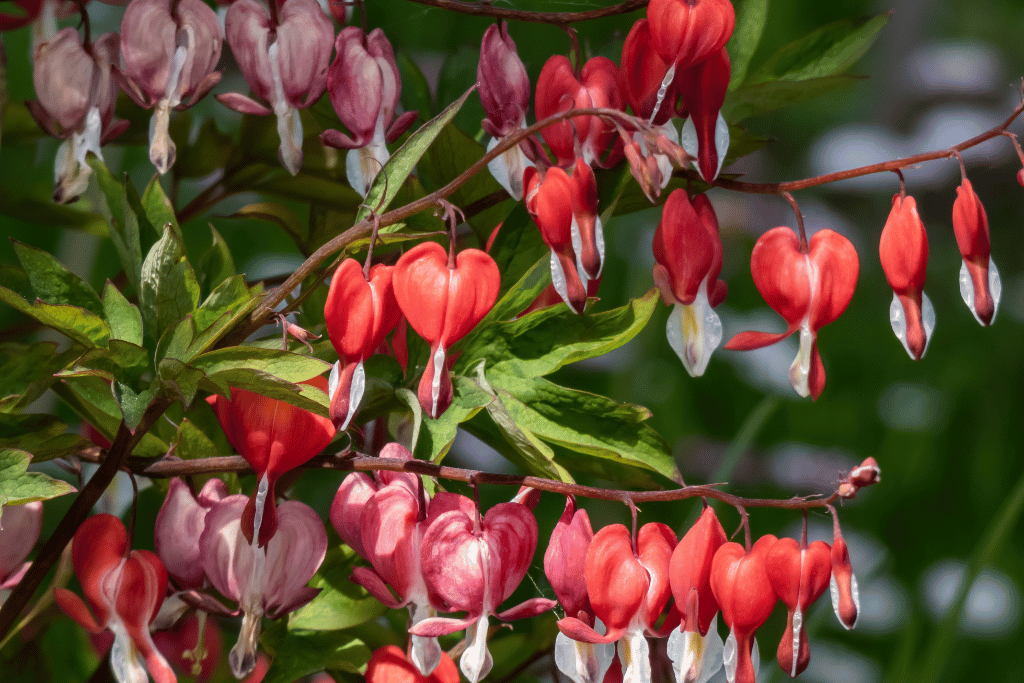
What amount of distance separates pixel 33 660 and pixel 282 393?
56cm

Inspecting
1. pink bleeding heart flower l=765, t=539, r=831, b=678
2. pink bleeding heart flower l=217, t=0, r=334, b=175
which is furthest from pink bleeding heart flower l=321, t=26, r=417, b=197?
pink bleeding heart flower l=765, t=539, r=831, b=678

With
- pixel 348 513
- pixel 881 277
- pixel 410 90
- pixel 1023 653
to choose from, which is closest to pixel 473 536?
pixel 348 513

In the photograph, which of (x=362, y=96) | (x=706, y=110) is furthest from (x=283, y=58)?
(x=706, y=110)

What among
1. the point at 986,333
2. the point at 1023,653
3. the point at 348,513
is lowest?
the point at 1023,653

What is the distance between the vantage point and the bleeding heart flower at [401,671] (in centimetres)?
54

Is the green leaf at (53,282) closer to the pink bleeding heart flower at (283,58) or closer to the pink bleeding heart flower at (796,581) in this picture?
the pink bleeding heart flower at (283,58)

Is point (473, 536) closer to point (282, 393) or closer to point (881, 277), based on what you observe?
point (282, 393)

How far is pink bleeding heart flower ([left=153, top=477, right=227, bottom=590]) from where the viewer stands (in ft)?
1.86

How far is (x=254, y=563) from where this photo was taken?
21.1 inches

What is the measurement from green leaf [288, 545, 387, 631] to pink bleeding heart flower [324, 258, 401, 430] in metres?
0.22

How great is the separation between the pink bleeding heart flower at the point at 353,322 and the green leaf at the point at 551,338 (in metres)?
0.13

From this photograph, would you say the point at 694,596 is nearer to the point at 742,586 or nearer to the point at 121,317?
the point at 742,586

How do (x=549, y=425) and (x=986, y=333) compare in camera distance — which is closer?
(x=549, y=425)

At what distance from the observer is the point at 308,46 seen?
23.1 inches
